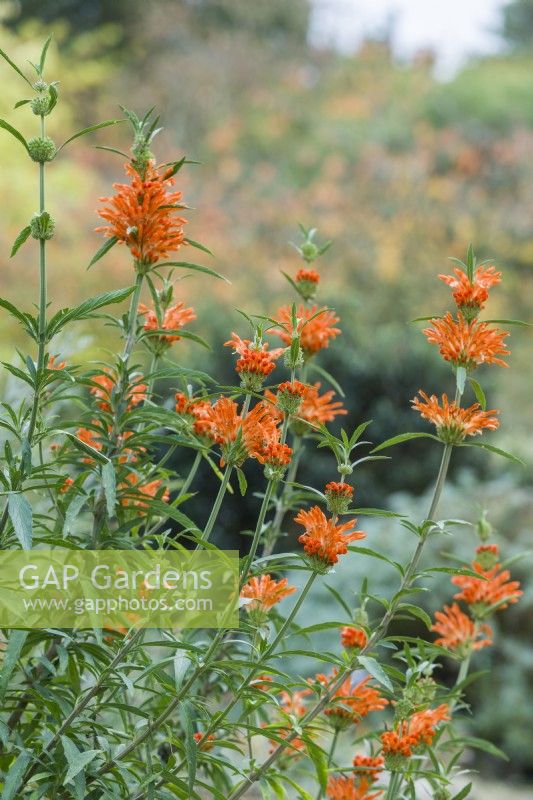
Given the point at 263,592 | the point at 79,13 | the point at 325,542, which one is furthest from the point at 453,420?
the point at 79,13

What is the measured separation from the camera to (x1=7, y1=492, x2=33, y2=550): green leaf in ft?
3.01

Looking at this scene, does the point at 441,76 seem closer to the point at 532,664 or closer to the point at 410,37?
the point at 410,37

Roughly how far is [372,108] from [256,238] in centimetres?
316

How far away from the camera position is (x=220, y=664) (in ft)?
3.42

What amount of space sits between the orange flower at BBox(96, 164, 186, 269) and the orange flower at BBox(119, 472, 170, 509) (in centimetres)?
26

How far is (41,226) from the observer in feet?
3.40

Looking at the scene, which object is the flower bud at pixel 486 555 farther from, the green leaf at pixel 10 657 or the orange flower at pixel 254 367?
the green leaf at pixel 10 657

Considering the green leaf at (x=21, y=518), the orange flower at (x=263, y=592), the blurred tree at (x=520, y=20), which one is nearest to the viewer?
the green leaf at (x=21, y=518)

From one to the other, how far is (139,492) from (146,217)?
1.05 feet

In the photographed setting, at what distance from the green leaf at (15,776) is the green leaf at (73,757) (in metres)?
0.04

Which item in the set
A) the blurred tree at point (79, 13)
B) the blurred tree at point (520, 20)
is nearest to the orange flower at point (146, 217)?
the blurred tree at point (79, 13)

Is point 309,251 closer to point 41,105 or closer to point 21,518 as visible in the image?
point 41,105

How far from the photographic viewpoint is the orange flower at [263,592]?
→ 1.23m

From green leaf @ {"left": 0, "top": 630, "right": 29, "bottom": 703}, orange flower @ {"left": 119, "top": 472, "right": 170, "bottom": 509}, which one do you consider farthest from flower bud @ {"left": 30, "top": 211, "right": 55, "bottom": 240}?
green leaf @ {"left": 0, "top": 630, "right": 29, "bottom": 703}
